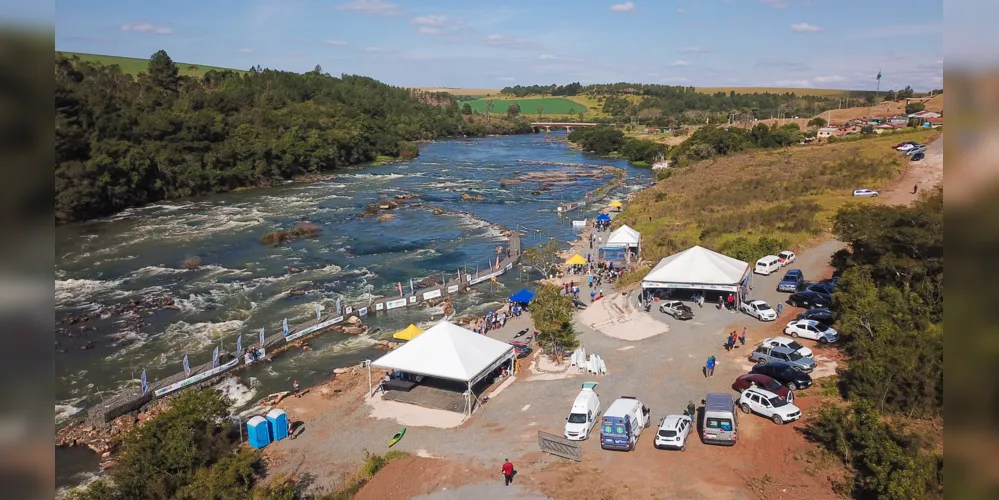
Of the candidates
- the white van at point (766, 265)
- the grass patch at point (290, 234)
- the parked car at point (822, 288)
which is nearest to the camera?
the parked car at point (822, 288)

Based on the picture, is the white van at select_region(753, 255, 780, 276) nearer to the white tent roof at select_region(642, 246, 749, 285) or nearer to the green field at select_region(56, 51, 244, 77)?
the white tent roof at select_region(642, 246, 749, 285)

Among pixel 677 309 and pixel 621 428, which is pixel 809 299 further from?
pixel 621 428

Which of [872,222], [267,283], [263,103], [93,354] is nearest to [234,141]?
[263,103]

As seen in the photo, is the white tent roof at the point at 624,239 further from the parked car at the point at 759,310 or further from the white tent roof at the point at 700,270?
the parked car at the point at 759,310

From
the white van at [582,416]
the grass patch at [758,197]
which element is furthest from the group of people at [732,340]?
the grass patch at [758,197]

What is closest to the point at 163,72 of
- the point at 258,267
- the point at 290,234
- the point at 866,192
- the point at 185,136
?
the point at 185,136

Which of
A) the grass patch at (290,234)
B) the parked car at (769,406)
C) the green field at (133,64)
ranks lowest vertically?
the parked car at (769,406)

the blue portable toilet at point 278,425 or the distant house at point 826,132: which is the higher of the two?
the distant house at point 826,132
